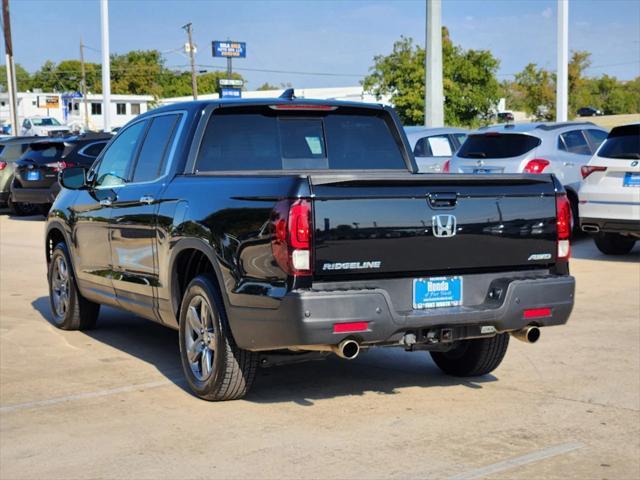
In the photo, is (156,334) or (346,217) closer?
(346,217)

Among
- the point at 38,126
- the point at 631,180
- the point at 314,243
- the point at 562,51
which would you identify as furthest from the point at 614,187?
the point at 38,126

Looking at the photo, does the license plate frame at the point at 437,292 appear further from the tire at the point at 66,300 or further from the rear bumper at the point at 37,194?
the rear bumper at the point at 37,194

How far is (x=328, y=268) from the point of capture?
5809 mm

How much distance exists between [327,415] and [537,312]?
57.2 inches

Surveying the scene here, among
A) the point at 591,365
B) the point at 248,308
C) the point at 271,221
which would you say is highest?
the point at 271,221

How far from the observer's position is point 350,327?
229 inches

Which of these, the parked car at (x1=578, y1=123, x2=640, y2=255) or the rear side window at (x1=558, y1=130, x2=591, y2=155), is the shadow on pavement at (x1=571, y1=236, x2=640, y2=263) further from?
the rear side window at (x1=558, y1=130, x2=591, y2=155)

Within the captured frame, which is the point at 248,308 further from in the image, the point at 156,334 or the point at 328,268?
the point at 156,334

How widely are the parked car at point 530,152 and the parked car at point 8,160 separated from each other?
13.3 metres

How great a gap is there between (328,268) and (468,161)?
33.9ft

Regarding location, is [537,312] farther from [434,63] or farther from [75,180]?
[434,63]

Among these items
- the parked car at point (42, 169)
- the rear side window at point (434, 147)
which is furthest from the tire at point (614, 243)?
the parked car at point (42, 169)

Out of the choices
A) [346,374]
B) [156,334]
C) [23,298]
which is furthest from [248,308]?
[23,298]

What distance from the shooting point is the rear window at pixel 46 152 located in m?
23.0
